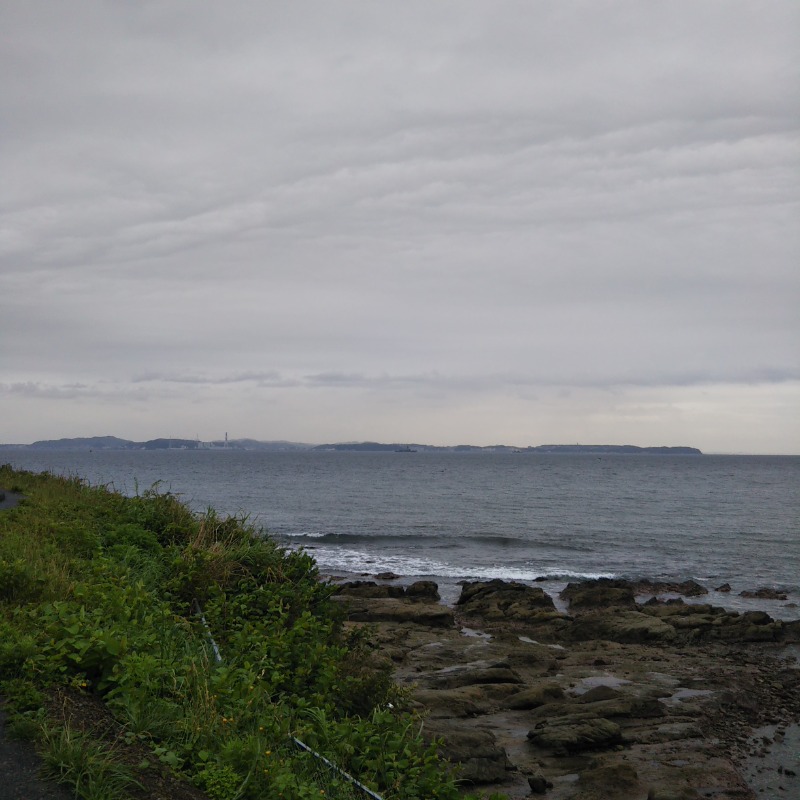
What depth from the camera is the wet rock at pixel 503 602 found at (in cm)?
2355

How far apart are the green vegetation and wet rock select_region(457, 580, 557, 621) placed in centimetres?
1333

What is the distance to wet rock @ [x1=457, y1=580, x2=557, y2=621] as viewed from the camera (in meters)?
23.5

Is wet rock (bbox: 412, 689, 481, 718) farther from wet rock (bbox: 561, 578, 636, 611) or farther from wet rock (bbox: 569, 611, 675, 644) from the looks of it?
wet rock (bbox: 561, 578, 636, 611)

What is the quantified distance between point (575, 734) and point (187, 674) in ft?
27.2

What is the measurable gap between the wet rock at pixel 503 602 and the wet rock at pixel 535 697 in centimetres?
790

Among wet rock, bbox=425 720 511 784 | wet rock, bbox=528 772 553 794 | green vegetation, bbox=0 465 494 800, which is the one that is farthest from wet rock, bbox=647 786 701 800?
green vegetation, bbox=0 465 494 800

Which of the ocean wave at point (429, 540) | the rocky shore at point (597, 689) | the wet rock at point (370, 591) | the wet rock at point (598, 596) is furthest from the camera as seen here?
the ocean wave at point (429, 540)

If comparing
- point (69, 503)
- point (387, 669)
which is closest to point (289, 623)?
point (387, 669)

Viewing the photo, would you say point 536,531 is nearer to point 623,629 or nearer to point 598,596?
point 598,596

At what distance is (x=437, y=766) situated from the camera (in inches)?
278

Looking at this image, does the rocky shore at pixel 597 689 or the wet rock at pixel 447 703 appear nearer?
the rocky shore at pixel 597 689

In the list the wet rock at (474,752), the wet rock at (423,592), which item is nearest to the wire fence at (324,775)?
the wet rock at (474,752)

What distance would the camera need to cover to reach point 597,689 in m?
14.9

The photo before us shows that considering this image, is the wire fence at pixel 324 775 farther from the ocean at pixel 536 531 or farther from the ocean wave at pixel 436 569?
the ocean wave at pixel 436 569
